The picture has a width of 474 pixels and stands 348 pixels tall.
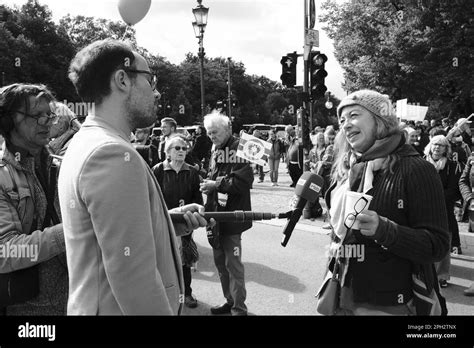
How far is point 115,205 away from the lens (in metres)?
1.50

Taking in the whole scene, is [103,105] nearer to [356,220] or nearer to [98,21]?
[356,220]

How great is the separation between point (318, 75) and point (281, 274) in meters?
5.96

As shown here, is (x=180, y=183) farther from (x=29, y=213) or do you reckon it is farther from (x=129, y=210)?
(x=129, y=210)

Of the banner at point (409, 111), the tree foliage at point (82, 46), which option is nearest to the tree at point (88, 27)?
the tree foliage at point (82, 46)

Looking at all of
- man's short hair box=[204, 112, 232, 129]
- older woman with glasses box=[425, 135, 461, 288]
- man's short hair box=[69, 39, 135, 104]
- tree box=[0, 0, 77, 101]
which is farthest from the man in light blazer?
tree box=[0, 0, 77, 101]

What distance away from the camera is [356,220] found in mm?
2164

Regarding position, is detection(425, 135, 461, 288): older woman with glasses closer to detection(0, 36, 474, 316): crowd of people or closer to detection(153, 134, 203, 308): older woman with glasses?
detection(153, 134, 203, 308): older woman with glasses

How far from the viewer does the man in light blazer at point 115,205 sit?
152 cm

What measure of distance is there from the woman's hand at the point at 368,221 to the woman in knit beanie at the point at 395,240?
0.02 meters

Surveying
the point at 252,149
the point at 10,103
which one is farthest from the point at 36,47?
the point at 10,103

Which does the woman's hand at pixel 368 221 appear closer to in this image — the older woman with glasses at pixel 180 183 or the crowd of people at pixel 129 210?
the crowd of people at pixel 129 210

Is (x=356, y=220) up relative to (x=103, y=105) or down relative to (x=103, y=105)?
down
